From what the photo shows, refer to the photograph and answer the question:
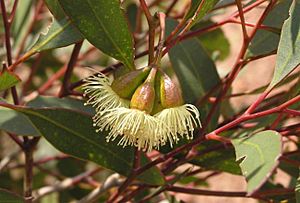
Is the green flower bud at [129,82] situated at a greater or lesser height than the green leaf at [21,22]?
lesser

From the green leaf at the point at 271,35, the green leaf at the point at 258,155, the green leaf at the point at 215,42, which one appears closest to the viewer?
the green leaf at the point at 258,155

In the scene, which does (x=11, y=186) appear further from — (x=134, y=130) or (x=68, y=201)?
(x=134, y=130)

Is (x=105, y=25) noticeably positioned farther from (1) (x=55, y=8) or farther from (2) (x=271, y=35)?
(2) (x=271, y=35)

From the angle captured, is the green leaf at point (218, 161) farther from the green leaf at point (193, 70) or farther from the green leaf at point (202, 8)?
the green leaf at point (202, 8)

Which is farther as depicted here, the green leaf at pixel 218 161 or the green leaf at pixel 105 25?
the green leaf at pixel 218 161

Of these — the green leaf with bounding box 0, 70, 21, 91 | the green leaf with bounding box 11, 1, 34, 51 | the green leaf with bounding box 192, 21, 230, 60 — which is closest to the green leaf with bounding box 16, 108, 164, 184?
the green leaf with bounding box 0, 70, 21, 91

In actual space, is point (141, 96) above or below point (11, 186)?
above

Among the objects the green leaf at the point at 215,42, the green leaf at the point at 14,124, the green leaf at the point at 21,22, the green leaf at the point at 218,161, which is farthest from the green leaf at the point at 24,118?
the green leaf at the point at 215,42

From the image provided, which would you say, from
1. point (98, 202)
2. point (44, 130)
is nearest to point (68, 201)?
point (98, 202)
